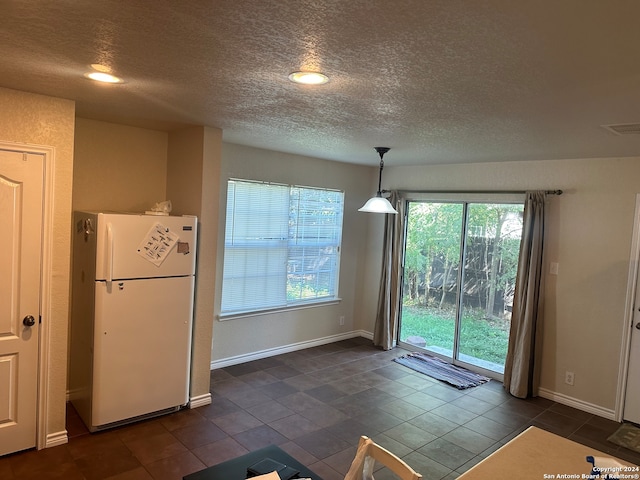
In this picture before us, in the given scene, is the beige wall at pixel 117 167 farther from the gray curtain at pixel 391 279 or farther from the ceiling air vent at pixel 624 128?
the ceiling air vent at pixel 624 128

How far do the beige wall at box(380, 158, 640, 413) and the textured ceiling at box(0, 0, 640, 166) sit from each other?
1.00 m

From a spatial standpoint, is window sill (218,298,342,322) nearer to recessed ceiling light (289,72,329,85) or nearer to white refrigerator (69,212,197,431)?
white refrigerator (69,212,197,431)

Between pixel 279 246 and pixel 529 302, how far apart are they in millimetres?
2706

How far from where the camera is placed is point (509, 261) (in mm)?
4938

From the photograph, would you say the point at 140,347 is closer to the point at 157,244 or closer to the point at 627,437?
the point at 157,244

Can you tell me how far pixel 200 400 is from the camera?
12.8 feet

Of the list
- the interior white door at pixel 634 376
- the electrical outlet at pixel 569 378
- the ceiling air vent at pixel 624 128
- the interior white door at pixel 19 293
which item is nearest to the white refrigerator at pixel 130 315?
the interior white door at pixel 19 293

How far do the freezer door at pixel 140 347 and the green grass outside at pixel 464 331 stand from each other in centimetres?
314

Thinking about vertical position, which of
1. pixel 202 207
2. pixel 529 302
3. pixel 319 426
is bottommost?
pixel 319 426

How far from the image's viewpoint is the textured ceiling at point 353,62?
4.75ft

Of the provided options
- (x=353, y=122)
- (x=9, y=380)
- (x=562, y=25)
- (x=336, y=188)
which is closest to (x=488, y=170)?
(x=336, y=188)

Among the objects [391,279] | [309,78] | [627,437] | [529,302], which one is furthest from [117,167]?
[627,437]

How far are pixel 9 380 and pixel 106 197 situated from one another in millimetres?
1618

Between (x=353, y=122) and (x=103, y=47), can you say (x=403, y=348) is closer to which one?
(x=353, y=122)
